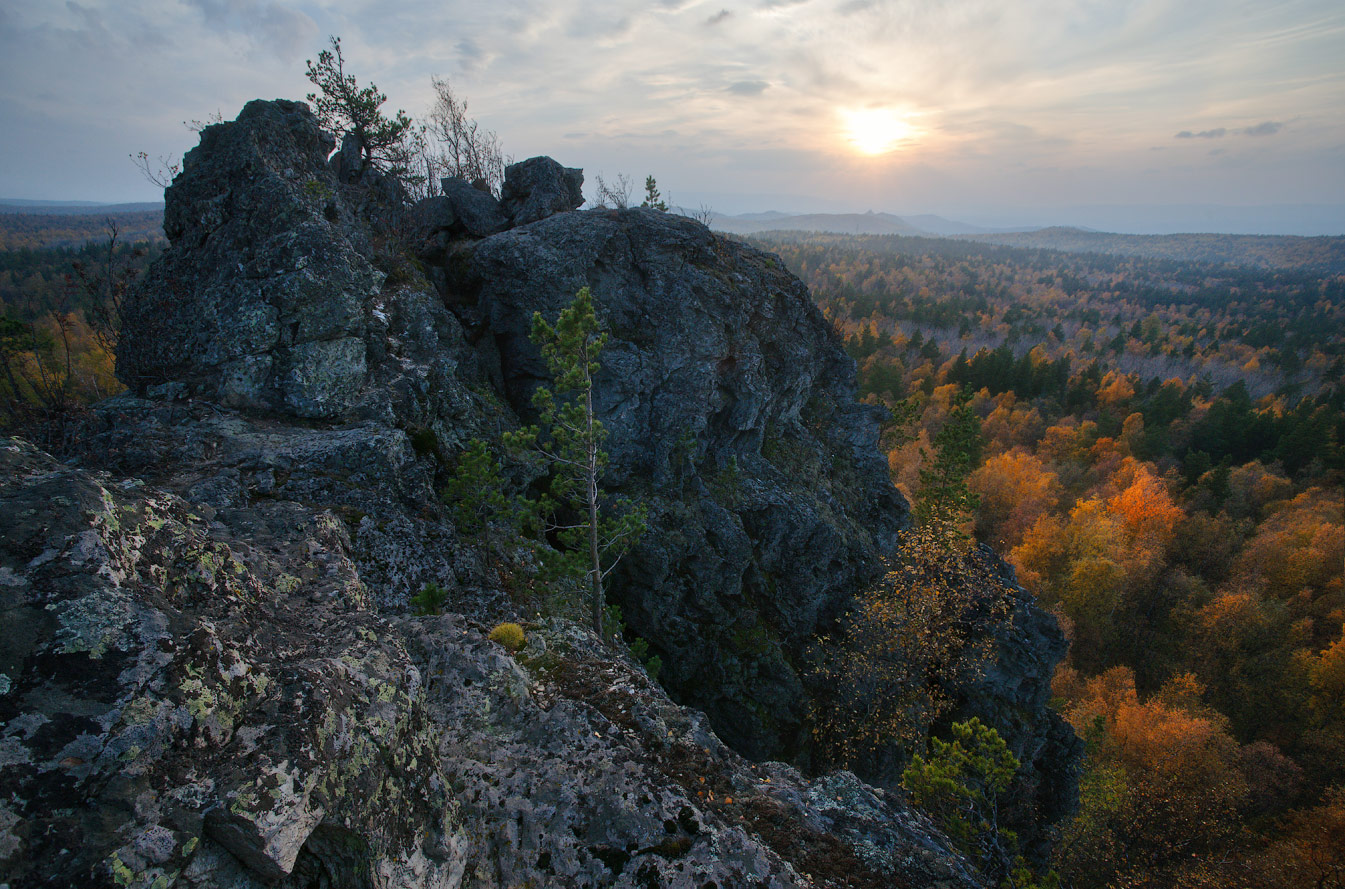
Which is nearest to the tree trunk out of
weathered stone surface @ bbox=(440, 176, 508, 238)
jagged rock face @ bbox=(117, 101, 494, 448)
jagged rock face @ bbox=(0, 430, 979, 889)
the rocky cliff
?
the rocky cliff

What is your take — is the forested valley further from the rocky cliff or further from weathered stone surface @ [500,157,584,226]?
weathered stone surface @ [500,157,584,226]

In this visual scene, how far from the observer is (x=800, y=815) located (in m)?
8.00

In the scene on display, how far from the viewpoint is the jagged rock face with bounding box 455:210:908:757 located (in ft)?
77.0

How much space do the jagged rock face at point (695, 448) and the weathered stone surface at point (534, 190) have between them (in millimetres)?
3612

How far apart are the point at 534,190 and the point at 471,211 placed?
3250 mm

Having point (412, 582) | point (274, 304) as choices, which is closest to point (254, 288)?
point (274, 304)

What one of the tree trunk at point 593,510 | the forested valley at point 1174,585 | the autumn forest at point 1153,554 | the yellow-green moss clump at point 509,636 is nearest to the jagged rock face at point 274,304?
the autumn forest at point 1153,554

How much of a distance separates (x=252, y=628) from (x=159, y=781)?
7.11 feet

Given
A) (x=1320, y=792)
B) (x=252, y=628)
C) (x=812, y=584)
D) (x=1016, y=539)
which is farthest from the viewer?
(x=1016, y=539)

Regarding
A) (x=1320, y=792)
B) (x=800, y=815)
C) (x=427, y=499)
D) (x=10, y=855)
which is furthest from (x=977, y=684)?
(x=1320, y=792)

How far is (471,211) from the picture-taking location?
2717 centimetres

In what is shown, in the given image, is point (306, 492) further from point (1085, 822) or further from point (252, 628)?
point (1085, 822)

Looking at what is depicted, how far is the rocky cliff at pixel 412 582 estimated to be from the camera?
181 inches

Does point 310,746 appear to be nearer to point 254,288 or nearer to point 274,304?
point 274,304
